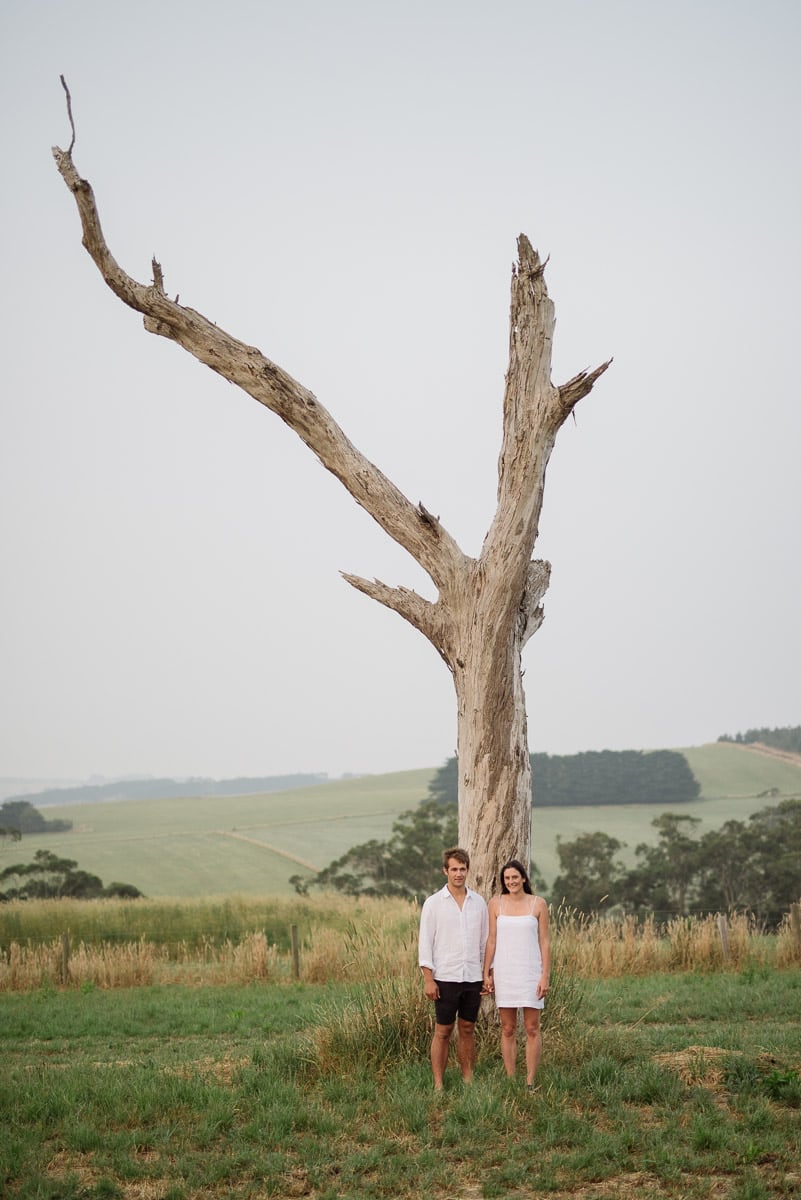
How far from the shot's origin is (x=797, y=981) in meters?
13.3

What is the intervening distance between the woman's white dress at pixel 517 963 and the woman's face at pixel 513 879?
5.5 inches

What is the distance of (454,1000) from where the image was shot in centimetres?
702

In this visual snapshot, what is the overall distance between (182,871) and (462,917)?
4734cm

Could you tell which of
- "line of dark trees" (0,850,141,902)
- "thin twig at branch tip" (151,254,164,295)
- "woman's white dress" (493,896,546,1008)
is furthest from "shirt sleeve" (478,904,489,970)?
"line of dark trees" (0,850,141,902)

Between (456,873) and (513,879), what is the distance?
38 cm

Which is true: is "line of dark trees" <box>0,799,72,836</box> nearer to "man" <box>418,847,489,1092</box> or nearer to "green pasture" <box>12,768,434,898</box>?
"green pasture" <box>12,768,434,898</box>

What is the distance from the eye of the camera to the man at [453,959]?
701cm

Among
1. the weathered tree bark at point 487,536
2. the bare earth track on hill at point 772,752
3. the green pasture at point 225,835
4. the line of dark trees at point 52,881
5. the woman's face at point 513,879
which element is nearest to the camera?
the woman's face at point 513,879

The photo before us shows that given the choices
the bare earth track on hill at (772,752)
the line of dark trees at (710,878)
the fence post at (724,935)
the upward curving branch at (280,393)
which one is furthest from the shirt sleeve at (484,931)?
the bare earth track on hill at (772,752)

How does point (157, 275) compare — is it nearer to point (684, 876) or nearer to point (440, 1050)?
point (440, 1050)

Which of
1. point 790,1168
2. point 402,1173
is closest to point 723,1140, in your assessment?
point 790,1168

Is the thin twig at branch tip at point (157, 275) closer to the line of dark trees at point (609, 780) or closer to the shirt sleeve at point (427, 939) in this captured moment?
the shirt sleeve at point (427, 939)

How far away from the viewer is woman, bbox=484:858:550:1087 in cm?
685

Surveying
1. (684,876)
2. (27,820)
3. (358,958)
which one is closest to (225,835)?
(27,820)
